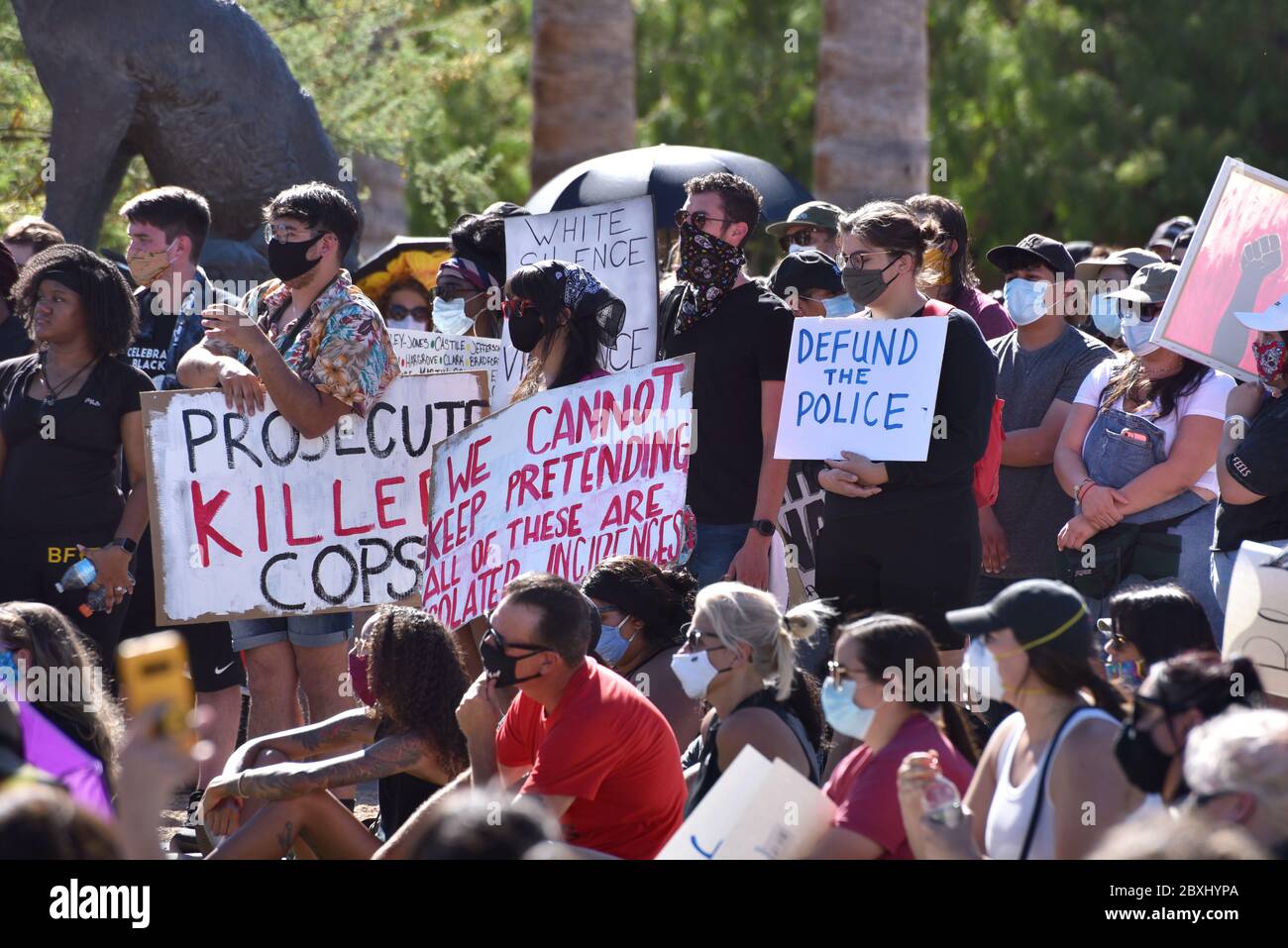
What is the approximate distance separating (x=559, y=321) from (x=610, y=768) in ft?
5.83

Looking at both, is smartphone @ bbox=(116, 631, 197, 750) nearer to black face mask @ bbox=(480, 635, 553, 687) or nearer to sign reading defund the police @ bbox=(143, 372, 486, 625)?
black face mask @ bbox=(480, 635, 553, 687)

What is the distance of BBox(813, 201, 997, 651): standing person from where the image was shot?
17.2 ft

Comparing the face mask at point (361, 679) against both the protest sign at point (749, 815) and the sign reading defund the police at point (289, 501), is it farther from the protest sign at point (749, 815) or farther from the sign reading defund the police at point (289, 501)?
the protest sign at point (749, 815)

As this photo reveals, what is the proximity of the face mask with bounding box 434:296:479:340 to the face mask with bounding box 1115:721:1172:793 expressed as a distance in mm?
4439

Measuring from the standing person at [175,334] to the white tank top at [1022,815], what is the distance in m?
3.22

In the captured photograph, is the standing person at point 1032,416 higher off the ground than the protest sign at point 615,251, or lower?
lower

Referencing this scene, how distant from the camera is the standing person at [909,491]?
17.2 ft

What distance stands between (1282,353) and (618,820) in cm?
244

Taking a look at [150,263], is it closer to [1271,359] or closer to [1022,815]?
[1271,359]

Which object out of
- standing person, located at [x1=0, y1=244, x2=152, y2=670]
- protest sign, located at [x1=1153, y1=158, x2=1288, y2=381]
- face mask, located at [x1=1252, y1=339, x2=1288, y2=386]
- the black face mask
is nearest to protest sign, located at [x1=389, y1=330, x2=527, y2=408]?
standing person, located at [x1=0, y1=244, x2=152, y2=670]

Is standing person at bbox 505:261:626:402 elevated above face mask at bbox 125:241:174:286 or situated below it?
below

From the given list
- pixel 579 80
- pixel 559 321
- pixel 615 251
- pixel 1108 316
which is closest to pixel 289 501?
pixel 559 321

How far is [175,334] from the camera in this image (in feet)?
21.9

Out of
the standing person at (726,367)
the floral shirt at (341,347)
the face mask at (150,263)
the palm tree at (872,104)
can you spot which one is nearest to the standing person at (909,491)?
the standing person at (726,367)
